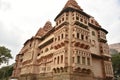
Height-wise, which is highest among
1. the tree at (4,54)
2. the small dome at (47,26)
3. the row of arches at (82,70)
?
the small dome at (47,26)

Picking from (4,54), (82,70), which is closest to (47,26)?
(4,54)

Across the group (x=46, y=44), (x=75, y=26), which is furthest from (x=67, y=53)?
(x=46, y=44)

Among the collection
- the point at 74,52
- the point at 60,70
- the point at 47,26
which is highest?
the point at 47,26

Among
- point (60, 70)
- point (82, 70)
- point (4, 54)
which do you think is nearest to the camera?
point (82, 70)

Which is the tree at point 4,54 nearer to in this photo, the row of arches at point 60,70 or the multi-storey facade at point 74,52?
the multi-storey facade at point 74,52

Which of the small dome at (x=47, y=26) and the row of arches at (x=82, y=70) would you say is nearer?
the row of arches at (x=82, y=70)

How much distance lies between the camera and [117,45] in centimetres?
12356

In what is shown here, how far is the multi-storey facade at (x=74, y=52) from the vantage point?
2397 centimetres

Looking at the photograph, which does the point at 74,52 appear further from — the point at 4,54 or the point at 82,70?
the point at 4,54

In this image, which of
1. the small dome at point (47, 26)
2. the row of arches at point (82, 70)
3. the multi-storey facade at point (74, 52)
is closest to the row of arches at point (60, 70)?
the multi-storey facade at point (74, 52)

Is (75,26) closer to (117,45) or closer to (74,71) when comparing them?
(74,71)

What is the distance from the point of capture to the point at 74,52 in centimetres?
2402

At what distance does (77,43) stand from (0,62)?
30115 millimetres

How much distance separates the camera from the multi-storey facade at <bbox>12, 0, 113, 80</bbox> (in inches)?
944
